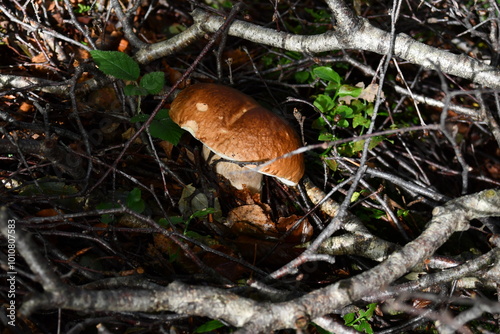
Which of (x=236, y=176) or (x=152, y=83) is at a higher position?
(x=152, y=83)

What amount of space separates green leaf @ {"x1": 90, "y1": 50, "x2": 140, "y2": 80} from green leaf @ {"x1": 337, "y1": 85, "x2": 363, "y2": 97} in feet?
4.77

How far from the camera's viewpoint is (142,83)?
8.28 ft

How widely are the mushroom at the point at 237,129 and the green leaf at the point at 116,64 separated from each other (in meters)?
0.35

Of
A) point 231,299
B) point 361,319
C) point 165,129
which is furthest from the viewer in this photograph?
point 165,129

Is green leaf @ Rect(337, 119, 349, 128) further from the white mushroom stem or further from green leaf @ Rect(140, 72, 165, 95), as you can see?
green leaf @ Rect(140, 72, 165, 95)

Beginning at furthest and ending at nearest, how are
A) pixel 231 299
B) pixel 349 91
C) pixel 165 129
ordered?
pixel 349 91 → pixel 165 129 → pixel 231 299

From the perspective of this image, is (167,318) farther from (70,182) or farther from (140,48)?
(140,48)

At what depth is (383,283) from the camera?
195 cm

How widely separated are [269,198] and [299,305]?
115 centimetres

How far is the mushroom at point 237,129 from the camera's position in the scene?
7.52ft

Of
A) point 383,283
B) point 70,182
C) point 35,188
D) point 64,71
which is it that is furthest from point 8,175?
point 383,283

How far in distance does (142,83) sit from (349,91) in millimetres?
1466

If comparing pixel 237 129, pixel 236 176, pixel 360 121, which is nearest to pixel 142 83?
pixel 237 129

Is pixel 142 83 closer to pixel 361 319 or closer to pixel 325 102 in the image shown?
pixel 325 102
